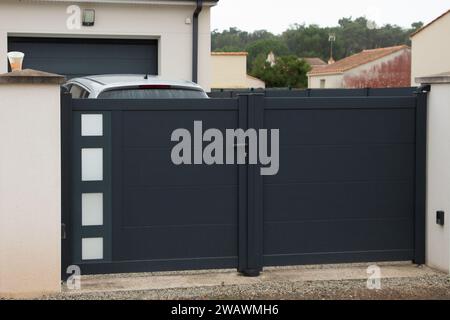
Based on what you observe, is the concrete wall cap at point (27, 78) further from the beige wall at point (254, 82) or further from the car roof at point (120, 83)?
the beige wall at point (254, 82)

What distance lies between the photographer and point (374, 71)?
5688 cm

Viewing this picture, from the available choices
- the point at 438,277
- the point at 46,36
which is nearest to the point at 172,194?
the point at 438,277

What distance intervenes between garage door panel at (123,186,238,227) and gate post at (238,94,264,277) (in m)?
0.10

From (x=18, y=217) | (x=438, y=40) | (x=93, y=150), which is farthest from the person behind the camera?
(x=438, y=40)

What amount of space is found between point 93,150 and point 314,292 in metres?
2.45

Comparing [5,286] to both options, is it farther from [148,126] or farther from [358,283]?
[358,283]

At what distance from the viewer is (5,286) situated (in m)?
7.52

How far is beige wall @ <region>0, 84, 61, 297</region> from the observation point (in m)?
7.45

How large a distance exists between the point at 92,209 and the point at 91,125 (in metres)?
0.79

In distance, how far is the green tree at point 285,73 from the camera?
197 feet

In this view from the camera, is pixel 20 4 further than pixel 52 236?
Yes

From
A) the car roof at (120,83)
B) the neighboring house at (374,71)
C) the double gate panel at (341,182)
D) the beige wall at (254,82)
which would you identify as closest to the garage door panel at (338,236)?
the double gate panel at (341,182)

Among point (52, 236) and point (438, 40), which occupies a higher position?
point (438, 40)

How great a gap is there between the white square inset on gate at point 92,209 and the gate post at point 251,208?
1368 millimetres
